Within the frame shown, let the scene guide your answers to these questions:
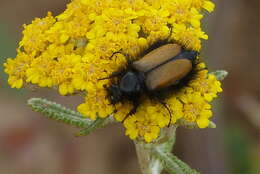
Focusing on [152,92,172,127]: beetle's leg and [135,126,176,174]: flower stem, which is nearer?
[152,92,172,127]: beetle's leg

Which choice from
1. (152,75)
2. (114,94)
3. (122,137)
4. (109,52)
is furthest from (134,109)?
(122,137)

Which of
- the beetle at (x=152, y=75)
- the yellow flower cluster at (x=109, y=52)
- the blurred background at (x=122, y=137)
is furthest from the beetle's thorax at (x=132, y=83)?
the blurred background at (x=122, y=137)

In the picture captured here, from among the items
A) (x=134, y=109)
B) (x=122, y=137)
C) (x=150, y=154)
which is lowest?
(x=122, y=137)

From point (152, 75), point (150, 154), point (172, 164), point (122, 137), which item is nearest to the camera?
point (152, 75)

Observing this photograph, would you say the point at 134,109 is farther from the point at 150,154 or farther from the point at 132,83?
the point at 150,154

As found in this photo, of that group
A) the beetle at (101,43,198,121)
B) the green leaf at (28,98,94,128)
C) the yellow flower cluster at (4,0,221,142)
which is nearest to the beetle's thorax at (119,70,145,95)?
the beetle at (101,43,198,121)

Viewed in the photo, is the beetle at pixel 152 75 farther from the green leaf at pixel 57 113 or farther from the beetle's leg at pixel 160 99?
the green leaf at pixel 57 113

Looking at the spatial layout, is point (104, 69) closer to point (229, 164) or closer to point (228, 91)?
point (229, 164)

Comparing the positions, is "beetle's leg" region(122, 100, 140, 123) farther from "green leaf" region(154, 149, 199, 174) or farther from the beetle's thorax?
"green leaf" region(154, 149, 199, 174)
